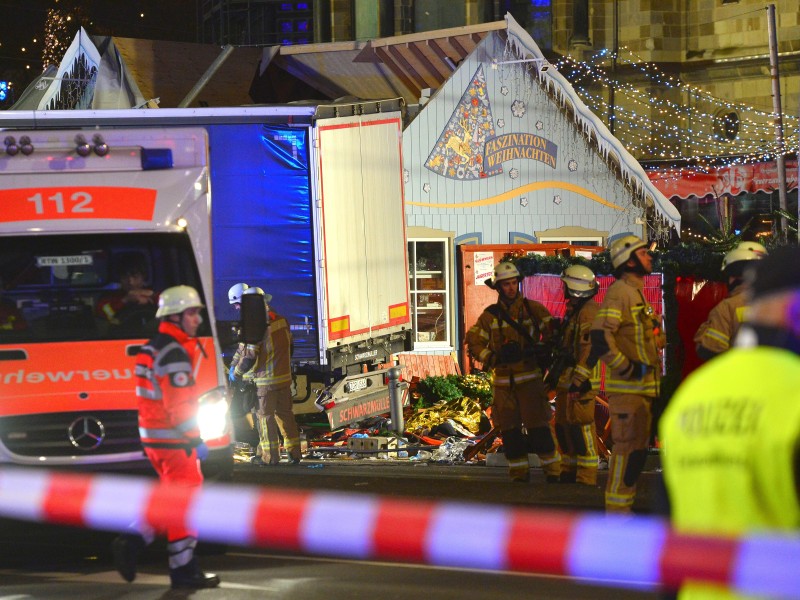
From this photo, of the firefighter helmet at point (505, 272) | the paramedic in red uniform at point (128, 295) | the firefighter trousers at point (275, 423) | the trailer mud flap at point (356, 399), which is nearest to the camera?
the paramedic in red uniform at point (128, 295)

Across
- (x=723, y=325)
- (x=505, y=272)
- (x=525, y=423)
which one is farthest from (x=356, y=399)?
(x=723, y=325)

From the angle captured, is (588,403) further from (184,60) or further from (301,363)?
(184,60)

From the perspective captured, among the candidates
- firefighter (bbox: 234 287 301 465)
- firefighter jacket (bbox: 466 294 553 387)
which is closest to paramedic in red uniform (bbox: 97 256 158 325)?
firefighter jacket (bbox: 466 294 553 387)

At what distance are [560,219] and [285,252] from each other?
9440 millimetres

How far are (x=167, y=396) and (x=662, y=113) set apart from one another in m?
35.3

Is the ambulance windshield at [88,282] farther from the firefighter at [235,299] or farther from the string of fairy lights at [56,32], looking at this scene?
the string of fairy lights at [56,32]

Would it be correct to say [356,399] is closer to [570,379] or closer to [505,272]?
[505,272]

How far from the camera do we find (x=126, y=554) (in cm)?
791

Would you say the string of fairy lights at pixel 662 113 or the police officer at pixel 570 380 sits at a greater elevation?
the string of fairy lights at pixel 662 113

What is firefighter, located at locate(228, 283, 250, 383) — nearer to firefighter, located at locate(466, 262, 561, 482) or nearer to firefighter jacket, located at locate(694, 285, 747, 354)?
firefighter, located at locate(466, 262, 561, 482)


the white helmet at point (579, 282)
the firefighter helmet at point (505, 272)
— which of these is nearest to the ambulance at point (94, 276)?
the firefighter helmet at point (505, 272)

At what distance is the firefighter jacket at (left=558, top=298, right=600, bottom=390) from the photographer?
Answer: 1237 cm

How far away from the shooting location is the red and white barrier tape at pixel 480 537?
10.2ft

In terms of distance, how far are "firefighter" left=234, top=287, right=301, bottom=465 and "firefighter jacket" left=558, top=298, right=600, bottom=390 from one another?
10.1 ft
